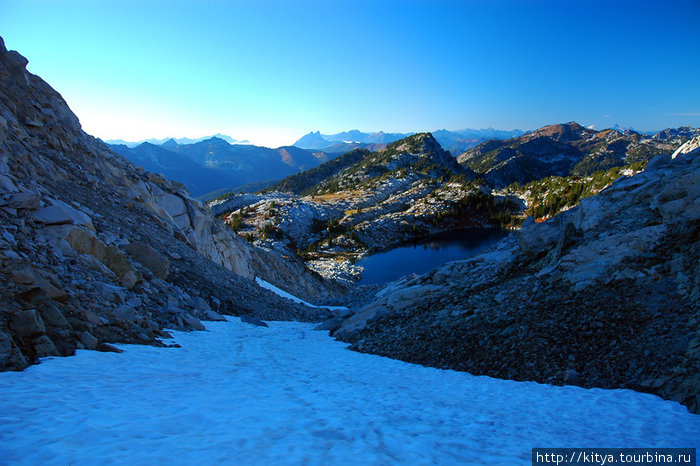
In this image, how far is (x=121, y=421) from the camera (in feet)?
17.1

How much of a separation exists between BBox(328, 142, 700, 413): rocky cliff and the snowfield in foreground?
0.82 meters

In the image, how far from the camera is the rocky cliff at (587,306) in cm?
798

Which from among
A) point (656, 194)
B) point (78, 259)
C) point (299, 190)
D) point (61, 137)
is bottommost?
point (78, 259)

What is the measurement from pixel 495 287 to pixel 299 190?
171935 mm

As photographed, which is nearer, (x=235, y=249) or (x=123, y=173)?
(x=123, y=173)

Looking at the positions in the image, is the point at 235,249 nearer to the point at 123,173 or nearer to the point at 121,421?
the point at 123,173

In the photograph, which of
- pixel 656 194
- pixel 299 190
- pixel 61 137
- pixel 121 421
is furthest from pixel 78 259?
pixel 299 190

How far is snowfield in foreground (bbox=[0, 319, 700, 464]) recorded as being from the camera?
4637mm

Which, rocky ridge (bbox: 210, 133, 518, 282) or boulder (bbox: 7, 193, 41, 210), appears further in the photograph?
rocky ridge (bbox: 210, 133, 518, 282)

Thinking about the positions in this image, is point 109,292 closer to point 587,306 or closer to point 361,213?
point 587,306

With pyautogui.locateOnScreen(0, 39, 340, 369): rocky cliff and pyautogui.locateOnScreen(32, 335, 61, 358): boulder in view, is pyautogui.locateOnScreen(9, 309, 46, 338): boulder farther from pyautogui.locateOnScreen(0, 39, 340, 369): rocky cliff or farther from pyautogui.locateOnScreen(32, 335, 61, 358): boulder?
pyautogui.locateOnScreen(32, 335, 61, 358): boulder

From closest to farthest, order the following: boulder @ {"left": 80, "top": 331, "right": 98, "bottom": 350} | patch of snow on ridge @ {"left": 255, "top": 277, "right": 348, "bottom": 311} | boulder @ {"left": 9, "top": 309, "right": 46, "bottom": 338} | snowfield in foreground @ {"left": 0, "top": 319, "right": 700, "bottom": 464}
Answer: snowfield in foreground @ {"left": 0, "top": 319, "right": 700, "bottom": 464} < boulder @ {"left": 9, "top": 309, "right": 46, "bottom": 338} < boulder @ {"left": 80, "top": 331, "right": 98, "bottom": 350} < patch of snow on ridge @ {"left": 255, "top": 277, "right": 348, "bottom": 311}

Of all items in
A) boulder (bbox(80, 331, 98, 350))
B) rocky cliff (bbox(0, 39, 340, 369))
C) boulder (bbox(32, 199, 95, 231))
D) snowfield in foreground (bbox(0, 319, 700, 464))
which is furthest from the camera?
boulder (bbox(32, 199, 95, 231))

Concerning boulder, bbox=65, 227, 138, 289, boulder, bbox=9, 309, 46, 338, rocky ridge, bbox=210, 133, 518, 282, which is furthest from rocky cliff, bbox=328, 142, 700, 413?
rocky ridge, bbox=210, 133, 518, 282
